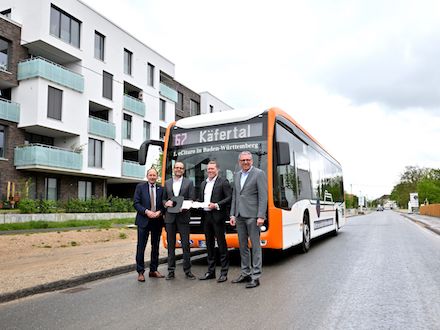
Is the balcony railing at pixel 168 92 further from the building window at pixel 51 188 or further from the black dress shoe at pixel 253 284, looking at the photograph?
the black dress shoe at pixel 253 284

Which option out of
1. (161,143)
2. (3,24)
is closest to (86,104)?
(3,24)

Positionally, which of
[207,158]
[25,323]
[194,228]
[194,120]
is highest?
[194,120]

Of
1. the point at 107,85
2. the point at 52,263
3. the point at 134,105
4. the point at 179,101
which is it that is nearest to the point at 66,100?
the point at 107,85

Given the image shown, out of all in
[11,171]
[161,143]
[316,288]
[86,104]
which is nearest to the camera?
[316,288]

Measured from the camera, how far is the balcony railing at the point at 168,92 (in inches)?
1463

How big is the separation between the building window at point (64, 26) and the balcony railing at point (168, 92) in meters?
10.8

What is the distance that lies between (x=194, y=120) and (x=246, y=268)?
387 centimetres

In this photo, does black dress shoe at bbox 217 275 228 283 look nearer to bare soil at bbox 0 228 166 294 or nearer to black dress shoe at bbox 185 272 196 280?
black dress shoe at bbox 185 272 196 280

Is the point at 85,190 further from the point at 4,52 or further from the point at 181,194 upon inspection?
the point at 181,194

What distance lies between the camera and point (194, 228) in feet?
Answer: 27.3

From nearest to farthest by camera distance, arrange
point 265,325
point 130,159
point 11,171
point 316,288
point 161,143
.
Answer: point 265,325 < point 316,288 < point 161,143 < point 11,171 < point 130,159

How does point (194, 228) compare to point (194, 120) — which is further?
point (194, 120)

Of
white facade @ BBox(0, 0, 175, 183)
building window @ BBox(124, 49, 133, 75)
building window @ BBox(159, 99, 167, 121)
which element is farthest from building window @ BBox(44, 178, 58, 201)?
building window @ BBox(159, 99, 167, 121)

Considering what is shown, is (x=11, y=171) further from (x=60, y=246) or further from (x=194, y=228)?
(x=194, y=228)
